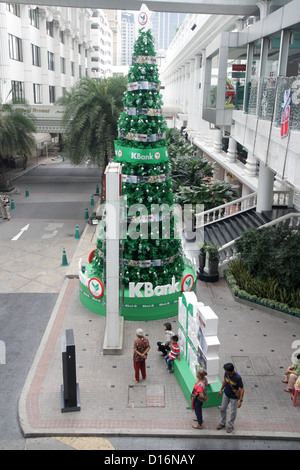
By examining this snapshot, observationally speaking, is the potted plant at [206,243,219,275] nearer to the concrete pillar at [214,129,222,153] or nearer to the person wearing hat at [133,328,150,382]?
the person wearing hat at [133,328,150,382]

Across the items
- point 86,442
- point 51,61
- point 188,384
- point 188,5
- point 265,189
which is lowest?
point 86,442

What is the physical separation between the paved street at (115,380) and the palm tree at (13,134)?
13859 millimetres

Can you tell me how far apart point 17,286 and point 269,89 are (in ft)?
32.6

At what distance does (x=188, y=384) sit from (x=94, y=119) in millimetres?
16132

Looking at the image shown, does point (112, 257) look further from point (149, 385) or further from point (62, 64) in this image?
point (62, 64)

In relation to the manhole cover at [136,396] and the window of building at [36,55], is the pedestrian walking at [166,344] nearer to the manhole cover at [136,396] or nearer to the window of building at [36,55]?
the manhole cover at [136,396]

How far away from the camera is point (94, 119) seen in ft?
71.1

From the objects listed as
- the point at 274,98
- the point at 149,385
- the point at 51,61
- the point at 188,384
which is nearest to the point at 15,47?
the point at 51,61

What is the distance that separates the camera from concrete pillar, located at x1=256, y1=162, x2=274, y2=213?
54.6 feet

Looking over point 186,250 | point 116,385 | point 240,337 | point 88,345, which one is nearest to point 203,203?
point 186,250

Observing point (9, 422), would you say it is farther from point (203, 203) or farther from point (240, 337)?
point (203, 203)

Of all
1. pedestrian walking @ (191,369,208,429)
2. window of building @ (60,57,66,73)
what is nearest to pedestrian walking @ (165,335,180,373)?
pedestrian walking @ (191,369,208,429)

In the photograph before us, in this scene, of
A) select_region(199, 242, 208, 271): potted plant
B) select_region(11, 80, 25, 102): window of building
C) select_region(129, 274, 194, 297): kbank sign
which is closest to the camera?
select_region(129, 274, 194, 297): kbank sign

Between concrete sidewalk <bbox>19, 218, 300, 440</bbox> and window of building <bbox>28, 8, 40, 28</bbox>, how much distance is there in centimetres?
3797
